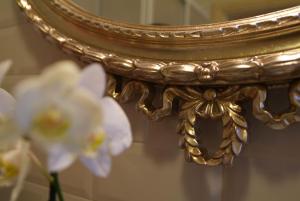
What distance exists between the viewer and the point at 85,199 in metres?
0.65

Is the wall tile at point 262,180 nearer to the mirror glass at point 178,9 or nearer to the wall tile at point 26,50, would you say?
the mirror glass at point 178,9

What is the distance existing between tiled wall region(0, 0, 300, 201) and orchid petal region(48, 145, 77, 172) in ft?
1.06

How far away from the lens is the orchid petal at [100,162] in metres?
0.25

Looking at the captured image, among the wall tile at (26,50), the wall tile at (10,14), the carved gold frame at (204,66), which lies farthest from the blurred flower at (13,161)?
the wall tile at (10,14)

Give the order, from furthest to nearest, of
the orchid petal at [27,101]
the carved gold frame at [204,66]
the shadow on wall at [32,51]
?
the shadow on wall at [32,51]
the carved gold frame at [204,66]
the orchid petal at [27,101]

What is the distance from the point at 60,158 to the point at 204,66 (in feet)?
0.97

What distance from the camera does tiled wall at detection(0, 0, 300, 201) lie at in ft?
1.48

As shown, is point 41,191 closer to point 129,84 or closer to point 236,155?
point 129,84

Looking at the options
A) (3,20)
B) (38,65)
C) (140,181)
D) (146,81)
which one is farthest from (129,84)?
(3,20)

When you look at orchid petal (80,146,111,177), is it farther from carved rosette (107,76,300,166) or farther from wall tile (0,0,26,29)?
wall tile (0,0,26,29)

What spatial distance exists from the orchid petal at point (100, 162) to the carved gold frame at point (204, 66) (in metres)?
0.24

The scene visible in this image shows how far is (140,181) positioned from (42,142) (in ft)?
1.27

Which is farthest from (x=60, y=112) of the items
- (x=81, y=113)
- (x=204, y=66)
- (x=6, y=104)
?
(x=204, y=66)

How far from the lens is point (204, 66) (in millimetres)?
467
